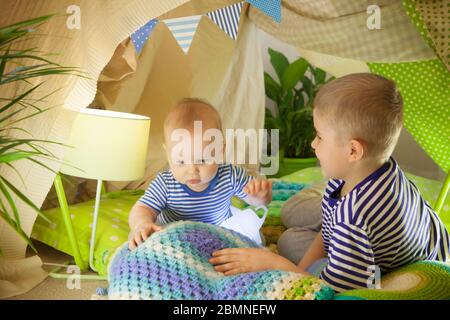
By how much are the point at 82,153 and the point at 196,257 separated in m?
0.73

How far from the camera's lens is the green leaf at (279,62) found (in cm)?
381

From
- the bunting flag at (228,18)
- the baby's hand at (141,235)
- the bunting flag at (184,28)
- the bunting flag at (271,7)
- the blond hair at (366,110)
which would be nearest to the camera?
the blond hair at (366,110)

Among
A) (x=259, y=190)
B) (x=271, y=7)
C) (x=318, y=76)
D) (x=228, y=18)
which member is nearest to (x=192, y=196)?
(x=259, y=190)

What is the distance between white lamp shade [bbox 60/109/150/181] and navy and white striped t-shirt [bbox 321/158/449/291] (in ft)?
2.50

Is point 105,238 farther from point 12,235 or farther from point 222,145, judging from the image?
point 222,145

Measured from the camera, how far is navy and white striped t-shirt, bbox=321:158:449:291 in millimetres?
1257

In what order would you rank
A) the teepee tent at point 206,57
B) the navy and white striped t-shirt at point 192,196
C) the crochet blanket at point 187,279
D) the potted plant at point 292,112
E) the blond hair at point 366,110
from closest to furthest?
the crochet blanket at point 187,279, the blond hair at point 366,110, the teepee tent at point 206,57, the navy and white striped t-shirt at point 192,196, the potted plant at point 292,112

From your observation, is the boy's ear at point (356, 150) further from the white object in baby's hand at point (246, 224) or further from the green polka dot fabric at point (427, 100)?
the green polka dot fabric at point (427, 100)

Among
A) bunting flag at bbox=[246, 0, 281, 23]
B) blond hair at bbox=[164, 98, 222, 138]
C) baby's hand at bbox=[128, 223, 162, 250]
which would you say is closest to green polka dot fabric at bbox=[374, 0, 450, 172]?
bunting flag at bbox=[246, 0, 281, 23]

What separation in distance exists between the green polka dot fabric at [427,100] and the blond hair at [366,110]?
0.81m

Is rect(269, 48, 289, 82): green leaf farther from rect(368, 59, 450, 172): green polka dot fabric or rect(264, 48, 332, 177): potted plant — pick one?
rect(368, 59, 450, 172): green polka dot fabric

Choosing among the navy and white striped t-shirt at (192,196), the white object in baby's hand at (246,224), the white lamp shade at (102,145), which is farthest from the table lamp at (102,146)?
the white object in baby's hand at (246,224)

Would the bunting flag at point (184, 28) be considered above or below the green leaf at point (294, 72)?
above
